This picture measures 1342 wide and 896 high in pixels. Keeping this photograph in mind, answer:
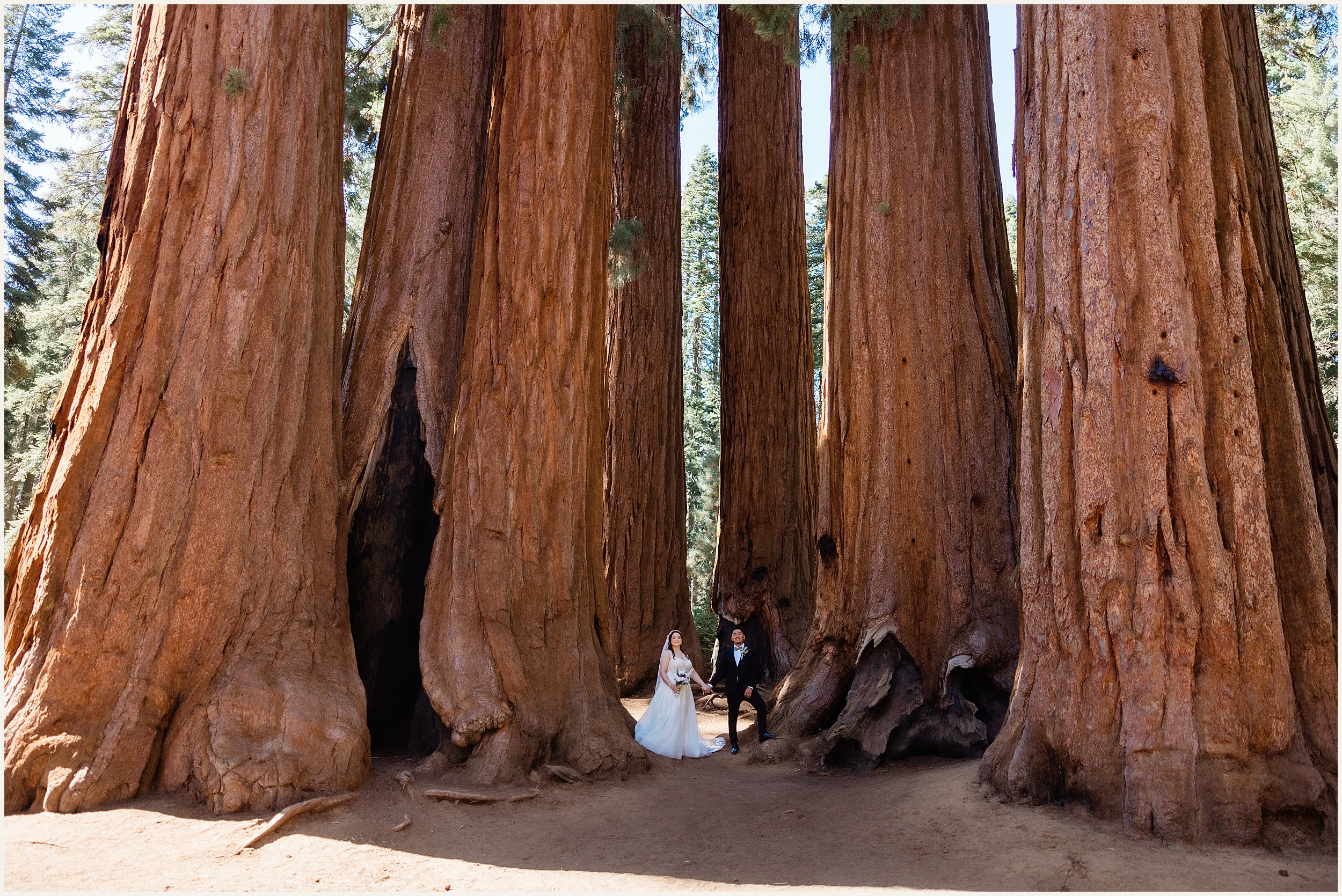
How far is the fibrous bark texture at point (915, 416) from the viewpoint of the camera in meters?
7.10

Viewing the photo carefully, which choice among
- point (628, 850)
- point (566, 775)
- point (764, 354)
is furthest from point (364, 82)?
point (628, 850)

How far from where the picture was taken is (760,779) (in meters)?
6.86

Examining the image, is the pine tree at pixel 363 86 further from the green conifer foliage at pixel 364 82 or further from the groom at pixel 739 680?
the groom at pixel 739 680

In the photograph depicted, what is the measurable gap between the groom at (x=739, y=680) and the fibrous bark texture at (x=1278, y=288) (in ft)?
14.4

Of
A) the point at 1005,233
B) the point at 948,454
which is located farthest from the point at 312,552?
the point at 1005,233

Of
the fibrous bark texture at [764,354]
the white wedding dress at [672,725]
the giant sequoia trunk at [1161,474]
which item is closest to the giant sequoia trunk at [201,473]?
the white wedding dress at [672,725]

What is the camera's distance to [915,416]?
768 cm

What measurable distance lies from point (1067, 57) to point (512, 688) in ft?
16.9

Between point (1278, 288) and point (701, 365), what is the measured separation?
24.6 m

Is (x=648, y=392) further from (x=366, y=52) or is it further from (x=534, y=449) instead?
(x=534, y=449)

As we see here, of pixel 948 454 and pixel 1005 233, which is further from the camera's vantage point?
pixel 1005 233

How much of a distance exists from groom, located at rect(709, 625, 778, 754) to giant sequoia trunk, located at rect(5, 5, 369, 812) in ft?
11.7

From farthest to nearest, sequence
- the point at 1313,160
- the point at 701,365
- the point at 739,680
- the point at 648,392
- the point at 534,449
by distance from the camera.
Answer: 1. the point at 701,365
2. the point at 1313,160
3. the point at 648,392
4. the point at 739,680
5. the point at 534,449

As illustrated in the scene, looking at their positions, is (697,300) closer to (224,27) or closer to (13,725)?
(224,27)
